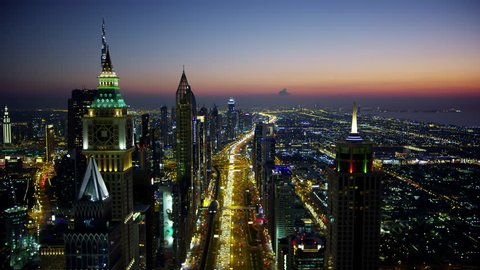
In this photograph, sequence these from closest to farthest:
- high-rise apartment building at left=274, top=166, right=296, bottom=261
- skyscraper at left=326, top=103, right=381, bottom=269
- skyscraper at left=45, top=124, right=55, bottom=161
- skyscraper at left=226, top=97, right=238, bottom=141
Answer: skyscraper at left=326, top=103, right=381, bottom=269, high-rise apartment building at left=274, top=166, right=296, bottom=261, skyscraper at left=45, top=124, right=55, bottom=161, skyscraper at left=226, top=97, right=238, bottom=141

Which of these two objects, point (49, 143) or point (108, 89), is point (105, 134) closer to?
point (108, 89)

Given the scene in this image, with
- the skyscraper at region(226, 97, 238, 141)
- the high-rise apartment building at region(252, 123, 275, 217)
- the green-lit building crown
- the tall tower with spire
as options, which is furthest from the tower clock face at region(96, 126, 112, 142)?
the skyscraper at region(226, 97, 238, 141)

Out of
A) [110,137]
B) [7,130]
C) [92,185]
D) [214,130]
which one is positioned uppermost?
[110,137]

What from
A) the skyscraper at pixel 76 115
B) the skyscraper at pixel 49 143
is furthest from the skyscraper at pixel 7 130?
the skyscraper at pixel 49 143

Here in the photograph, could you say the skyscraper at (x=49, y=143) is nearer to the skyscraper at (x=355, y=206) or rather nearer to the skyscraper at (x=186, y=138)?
the skyscraper at (x=186, y=138)

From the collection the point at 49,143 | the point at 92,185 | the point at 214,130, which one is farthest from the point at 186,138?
the point at 214,130

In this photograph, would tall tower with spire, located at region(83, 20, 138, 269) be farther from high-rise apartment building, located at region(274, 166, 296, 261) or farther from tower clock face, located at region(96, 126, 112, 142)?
high-rise apartment building, located at region(274, 166, 296, 261)

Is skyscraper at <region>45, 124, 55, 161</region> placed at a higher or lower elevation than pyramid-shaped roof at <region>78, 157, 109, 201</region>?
lower
